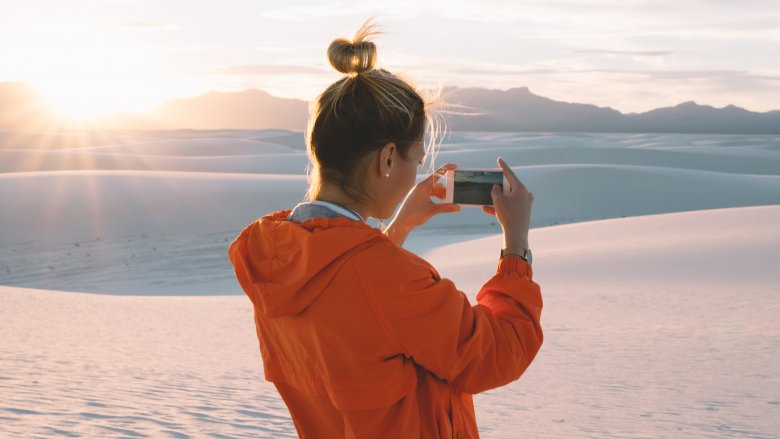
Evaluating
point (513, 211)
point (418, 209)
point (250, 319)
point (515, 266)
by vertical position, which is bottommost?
point (515, 266)

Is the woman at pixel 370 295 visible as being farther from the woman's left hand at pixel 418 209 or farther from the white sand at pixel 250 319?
the white sand at pixel 250 319

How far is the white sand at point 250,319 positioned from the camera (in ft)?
16.0

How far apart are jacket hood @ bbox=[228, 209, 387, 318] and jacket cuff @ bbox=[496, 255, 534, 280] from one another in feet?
0.94

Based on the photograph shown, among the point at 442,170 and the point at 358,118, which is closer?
the point at 358,118

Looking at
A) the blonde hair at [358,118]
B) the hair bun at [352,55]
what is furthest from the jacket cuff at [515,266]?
the hair bun at [352,55]

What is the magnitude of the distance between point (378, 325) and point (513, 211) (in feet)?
1.27

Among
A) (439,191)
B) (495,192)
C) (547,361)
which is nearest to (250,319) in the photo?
(547,361)

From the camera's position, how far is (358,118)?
5.02ft

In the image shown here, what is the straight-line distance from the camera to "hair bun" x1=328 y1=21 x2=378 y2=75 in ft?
5.29

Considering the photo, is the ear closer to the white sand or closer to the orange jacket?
the orange jacket

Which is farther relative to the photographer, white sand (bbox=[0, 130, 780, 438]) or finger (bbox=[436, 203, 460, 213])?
white sand (bbox=[0, 130, 780, 438])

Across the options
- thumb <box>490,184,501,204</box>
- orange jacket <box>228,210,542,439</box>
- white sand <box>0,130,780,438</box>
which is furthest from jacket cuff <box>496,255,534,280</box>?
white sand <box>0,130,780,438</box>

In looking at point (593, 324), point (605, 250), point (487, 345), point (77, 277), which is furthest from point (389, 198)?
point (77, 277)

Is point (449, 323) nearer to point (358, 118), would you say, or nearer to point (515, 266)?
point (515, 266)
